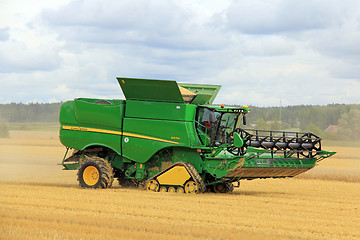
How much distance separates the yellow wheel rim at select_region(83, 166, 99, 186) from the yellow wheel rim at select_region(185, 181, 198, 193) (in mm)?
2703

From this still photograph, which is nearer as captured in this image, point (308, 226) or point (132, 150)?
point (308, 226)

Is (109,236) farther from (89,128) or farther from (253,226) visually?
(89,128)

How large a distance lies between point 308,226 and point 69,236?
4.46m

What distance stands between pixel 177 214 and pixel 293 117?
1955 inches

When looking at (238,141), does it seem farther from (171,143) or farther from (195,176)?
(171,143)

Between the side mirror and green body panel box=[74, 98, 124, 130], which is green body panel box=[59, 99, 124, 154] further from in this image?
the side mirror

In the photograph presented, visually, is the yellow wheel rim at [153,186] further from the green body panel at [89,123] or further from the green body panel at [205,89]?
the green body panel at [205,89]

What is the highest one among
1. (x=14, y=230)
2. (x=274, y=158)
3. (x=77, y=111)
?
(x=77, y=111)

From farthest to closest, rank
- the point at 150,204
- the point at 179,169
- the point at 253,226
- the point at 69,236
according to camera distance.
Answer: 1. the point at 179,169
2. the point at 150,204
3. the point at 253,226
4. the point at 69,236

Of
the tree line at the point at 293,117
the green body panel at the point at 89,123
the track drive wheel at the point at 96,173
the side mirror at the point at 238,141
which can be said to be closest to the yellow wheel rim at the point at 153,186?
the track drive wheel at the point at 96,173

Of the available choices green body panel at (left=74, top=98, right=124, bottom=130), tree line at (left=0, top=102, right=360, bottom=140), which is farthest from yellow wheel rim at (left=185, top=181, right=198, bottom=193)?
tree line at (left=0, top=102, right=360, bottom=140)

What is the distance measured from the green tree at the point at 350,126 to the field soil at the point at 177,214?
94.7ft

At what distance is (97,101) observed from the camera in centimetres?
1678

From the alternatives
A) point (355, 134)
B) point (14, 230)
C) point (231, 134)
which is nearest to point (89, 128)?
point (231, 134)
